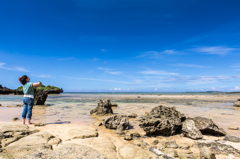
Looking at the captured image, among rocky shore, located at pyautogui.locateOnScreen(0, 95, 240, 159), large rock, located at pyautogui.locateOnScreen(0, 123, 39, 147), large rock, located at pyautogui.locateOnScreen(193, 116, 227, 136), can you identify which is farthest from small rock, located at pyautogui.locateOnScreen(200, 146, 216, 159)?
large rock, located at pyautogui.locateOnScreen(0, 123, 39, 147)

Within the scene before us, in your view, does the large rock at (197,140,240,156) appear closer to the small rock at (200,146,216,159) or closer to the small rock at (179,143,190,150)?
the small rock at (179,143,190,150)

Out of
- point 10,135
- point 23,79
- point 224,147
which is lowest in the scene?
point 224,147

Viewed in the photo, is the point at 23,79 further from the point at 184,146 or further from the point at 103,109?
the point at 184,146

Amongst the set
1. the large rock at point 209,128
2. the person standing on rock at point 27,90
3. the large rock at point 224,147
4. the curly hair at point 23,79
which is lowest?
the large rock at point 224,147

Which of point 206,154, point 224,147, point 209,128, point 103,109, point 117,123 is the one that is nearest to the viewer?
point 206,154

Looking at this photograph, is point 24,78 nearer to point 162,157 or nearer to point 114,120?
point 114,120

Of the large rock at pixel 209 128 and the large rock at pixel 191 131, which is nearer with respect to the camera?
the large rock at pixel 191 131

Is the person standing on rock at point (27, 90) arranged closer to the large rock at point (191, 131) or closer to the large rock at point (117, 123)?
the large rock at point (117, 123)

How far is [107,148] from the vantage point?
438 cm

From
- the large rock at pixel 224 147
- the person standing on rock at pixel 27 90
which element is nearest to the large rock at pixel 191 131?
the large rock at pixel 224 147

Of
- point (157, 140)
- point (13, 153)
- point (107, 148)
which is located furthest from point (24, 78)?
point (157, 140)

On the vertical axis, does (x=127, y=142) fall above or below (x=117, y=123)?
below

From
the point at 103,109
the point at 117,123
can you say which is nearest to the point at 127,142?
the point at 117,123

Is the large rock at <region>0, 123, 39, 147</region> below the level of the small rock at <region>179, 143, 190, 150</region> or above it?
above
